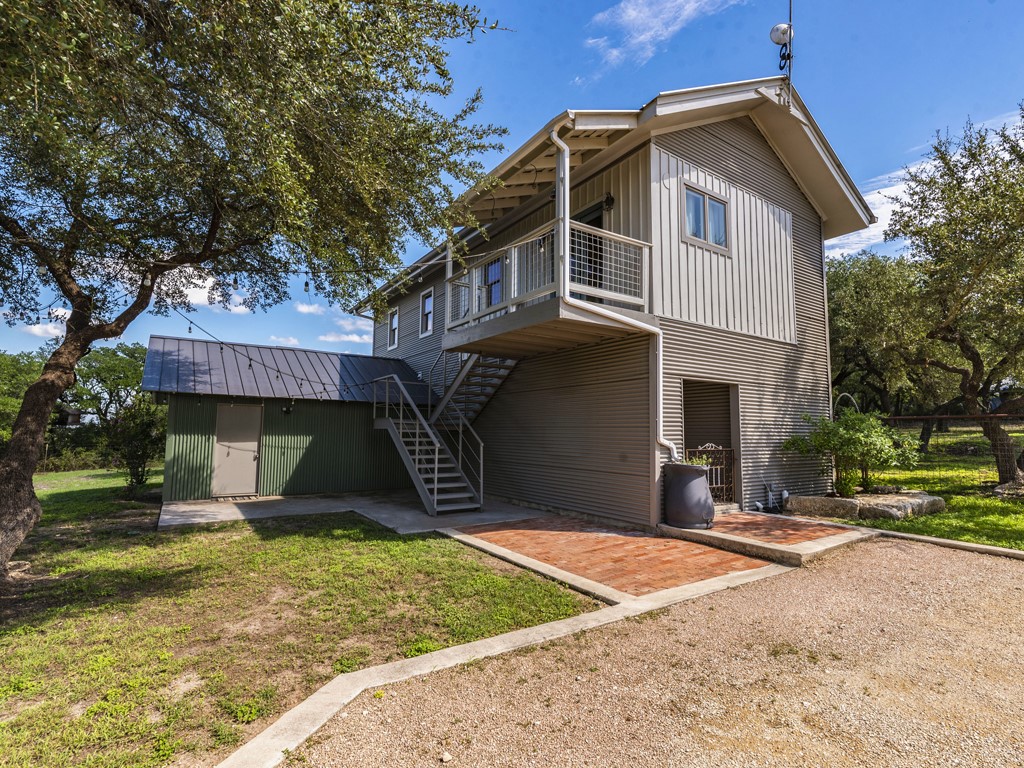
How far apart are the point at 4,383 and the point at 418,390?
24585 millimetres

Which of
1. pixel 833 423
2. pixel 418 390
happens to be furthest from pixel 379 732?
pixel 418 390

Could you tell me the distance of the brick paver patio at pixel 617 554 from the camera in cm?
554

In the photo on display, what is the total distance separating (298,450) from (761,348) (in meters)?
11.2

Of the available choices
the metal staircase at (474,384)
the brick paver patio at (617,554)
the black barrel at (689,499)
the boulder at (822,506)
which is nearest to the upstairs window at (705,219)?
the black barrel at (689,499)

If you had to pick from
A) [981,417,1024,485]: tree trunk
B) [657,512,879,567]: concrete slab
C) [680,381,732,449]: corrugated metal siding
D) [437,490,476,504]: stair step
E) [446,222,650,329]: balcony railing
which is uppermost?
[446,222,650,329]: balcony railing

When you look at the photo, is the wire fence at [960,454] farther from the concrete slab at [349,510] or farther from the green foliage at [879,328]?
the concrete slab at [349,510]

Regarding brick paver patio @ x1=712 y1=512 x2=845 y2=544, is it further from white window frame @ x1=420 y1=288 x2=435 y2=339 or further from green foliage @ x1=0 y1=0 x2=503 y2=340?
white window frame @ x1=420 y1=288 x2=435 y2=339

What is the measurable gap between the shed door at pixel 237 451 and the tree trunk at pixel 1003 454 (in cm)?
1714

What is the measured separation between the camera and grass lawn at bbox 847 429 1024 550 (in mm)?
7086

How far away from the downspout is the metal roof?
7.55 meters

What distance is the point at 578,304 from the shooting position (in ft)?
23.9

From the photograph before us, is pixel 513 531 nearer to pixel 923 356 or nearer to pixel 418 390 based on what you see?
pixel 418 390

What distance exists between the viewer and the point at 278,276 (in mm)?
9320

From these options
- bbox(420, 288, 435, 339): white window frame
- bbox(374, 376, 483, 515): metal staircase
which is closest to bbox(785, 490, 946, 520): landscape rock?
bbox(374, 376, 483, 515): metal staircase
